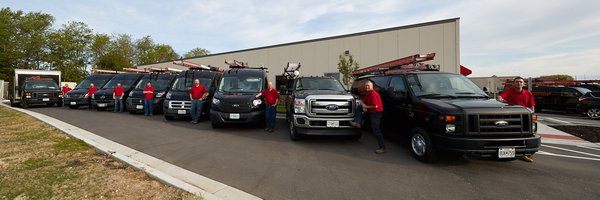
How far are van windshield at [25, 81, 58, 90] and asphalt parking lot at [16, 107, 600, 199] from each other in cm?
1401

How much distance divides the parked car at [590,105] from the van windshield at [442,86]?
12038 mm

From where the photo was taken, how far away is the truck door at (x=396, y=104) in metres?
6.11

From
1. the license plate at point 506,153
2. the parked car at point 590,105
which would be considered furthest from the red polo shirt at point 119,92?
the parked car at point 590,105

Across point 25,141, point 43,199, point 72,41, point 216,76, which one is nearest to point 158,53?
point 72,41

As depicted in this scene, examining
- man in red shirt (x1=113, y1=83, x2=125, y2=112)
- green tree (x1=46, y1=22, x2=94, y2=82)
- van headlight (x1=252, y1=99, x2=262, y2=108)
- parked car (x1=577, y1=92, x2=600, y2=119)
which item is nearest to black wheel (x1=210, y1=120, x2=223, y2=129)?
van headlight (x1=252, y1=99, x2=262, y2=108)

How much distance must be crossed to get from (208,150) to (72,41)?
57.8 metres

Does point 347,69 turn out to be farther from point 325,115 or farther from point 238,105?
point 325,115

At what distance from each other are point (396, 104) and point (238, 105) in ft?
14.6

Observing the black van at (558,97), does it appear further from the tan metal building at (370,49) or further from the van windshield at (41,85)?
the van windshield at (41,85)

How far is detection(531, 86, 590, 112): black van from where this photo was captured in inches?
599

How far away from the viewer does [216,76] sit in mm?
12031

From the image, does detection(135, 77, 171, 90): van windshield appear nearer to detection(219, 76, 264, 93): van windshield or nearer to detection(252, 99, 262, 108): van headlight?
detection(219, 76, 264, 93): van windshield

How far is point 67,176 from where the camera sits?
407 centimetres

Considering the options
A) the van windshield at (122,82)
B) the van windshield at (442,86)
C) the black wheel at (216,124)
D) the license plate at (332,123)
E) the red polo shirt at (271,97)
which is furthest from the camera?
the van windshield at (122,82)
